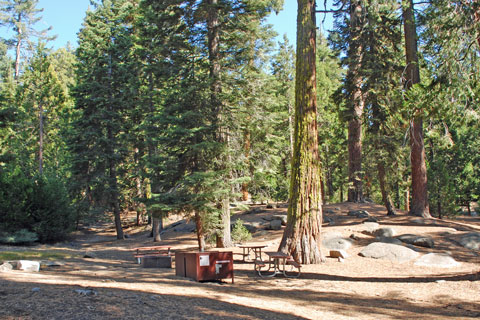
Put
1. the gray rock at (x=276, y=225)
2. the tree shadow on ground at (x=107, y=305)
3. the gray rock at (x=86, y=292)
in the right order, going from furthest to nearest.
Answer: the gray rock at (x=276, y=225)
the gray rock at (x=86, y=292)
the tree shadow on ground at (x=107, y=305)

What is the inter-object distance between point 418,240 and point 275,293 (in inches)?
245

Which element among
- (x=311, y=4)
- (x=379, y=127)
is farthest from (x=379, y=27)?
(x=311, y=4)

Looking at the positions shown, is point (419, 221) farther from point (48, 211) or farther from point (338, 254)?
point (48, 211)

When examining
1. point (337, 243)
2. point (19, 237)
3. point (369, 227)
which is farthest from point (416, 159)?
point (19, 237)

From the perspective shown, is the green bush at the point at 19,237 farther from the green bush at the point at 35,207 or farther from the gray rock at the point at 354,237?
the gray rock at the point at 354,237

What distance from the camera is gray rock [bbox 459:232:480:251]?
11.1 metres

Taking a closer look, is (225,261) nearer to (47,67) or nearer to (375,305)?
(375,305)

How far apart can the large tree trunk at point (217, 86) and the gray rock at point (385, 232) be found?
5.56 metres

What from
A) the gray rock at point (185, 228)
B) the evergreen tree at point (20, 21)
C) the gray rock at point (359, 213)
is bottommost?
the gray rock at point (185, 228)

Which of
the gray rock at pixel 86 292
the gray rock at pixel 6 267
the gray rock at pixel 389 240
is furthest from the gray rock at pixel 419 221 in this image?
the gray rock at pixel 6 267

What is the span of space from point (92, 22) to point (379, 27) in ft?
63.3

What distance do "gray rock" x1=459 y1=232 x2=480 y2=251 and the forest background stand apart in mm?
2860

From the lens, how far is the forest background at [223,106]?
30.4ft

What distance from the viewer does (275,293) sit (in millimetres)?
7949
